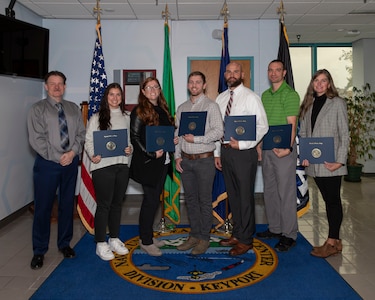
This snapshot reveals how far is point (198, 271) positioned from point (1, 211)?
278cm

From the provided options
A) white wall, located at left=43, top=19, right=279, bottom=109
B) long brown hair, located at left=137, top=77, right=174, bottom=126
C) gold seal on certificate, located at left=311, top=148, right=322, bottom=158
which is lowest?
gold seal on certificate, located at left=311, top=148, right=322, bottom=158

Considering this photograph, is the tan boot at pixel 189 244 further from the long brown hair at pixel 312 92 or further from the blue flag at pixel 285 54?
the blue flag at pixel 285 54

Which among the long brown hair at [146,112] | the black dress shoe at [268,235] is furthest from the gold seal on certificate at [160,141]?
the black dress shoe at [268,235]

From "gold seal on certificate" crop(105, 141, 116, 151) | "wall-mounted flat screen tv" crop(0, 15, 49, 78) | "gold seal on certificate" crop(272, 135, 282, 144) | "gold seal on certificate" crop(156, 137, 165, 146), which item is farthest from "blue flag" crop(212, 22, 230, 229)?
"wall-mounted flat screen tv" crop(0, 15, 49, 78)

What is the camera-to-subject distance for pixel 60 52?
5.76 m

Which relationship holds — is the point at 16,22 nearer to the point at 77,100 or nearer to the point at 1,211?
the point at 77,100

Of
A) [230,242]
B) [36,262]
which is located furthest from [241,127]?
[36,262]

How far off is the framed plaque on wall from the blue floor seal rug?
2.78m

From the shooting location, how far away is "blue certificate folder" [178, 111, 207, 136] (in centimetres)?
323

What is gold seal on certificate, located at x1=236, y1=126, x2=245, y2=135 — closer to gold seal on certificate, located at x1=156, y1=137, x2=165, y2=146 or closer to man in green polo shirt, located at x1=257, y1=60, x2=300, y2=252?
man in green polo shirt, located at x1=257, y1=60, x2=300, y2=252

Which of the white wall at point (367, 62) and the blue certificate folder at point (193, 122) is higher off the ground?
the white wall at point (367, 62)

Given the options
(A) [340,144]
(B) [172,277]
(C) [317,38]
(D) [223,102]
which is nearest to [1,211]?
(B) [172,277]

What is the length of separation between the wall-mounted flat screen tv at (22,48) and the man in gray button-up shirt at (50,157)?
4.30 ft

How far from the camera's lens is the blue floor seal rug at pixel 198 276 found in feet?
8.95
